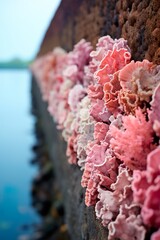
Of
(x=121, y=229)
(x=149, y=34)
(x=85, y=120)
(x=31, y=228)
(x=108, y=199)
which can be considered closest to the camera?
(x=121, y=229)

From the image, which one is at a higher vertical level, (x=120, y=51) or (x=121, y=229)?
(x=120, y=51)

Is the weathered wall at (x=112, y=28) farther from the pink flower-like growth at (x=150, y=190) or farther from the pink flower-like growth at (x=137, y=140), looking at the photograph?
the pink flower-like growth at (x=150, y=190)

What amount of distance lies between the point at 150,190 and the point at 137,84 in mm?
638

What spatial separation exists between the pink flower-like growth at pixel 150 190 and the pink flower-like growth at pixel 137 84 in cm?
44

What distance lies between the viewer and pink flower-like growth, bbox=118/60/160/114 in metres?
2.01

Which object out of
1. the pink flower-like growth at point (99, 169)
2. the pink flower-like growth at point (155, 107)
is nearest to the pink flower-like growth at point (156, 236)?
the pink flower-like growth at point (155, 107)

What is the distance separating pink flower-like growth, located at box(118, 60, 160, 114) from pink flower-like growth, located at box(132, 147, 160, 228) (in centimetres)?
44

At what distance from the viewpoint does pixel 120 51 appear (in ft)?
7.80

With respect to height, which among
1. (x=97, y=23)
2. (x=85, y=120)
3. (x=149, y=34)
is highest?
(x=97, y=23)

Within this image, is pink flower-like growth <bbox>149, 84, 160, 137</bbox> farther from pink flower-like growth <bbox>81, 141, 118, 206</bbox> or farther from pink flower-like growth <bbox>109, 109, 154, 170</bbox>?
pink flower-like growth <bbox>81, 141, 118, 206</bbox>

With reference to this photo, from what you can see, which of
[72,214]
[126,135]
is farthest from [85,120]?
[72,214]

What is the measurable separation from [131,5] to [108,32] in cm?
53

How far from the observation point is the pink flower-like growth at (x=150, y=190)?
5.24 feet

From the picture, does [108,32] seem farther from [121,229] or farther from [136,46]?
[121,229]
